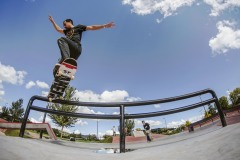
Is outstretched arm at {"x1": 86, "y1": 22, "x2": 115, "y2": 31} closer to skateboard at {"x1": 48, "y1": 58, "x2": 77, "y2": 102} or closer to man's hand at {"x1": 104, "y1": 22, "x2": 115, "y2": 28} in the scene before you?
man's hand at {"x1": 104, "y1": 22, "x2": 115, "y2": 28}

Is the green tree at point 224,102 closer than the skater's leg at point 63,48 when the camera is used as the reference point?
No

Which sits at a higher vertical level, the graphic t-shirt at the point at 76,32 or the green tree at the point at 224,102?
the green tree at the point at 224,102

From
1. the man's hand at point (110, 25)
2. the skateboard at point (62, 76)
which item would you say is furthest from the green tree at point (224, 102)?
the skateboard at point (62, 76)

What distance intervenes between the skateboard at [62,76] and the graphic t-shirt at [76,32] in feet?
2.56

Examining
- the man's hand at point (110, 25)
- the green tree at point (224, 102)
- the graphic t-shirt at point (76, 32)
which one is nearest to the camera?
the graphic t-shirt at point (76, 32)

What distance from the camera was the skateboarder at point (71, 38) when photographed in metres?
3.40

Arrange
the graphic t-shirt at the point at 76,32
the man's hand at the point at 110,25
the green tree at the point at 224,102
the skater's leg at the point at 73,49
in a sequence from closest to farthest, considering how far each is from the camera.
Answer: the skater's leg at the point at 73,49
the graphic t-shirt at the point at 76,32
the man's hand at the point at 110,25
the green tree at the point at 224,102

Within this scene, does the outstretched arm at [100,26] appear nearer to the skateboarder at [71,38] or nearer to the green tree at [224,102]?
the skateboarder at [71,38]

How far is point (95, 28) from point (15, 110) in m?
47.5

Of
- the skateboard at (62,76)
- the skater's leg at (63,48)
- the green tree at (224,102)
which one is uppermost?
the green tree at (224,102)

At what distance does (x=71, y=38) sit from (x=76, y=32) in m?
0.25

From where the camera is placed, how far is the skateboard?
10.1 feet

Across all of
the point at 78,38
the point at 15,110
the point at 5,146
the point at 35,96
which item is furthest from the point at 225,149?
the point at 15,110

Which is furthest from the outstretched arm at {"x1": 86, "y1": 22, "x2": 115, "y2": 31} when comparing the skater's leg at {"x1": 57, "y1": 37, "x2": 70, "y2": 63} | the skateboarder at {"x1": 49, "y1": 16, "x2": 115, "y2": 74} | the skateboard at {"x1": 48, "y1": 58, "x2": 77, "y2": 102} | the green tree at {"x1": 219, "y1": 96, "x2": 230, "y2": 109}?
the green tree at {"x1": 219, "y1": 96, "x2": 230, "y2": 109}
